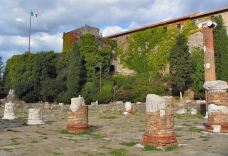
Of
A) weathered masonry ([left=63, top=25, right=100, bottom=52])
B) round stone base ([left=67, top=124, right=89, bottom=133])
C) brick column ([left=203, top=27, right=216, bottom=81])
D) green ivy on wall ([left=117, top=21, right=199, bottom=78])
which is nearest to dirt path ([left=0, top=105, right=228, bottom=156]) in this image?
round stone base ([left=67, top=124, right=89, bottom=133])

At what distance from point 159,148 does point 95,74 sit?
28.6m

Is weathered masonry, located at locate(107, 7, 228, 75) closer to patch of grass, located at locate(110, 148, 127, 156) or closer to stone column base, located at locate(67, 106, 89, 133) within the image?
stone column base, located at locate(67, 106, 89, 133)

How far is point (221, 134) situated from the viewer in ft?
38.9

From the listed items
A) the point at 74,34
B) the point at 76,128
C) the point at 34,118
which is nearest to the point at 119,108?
the point at 34,118

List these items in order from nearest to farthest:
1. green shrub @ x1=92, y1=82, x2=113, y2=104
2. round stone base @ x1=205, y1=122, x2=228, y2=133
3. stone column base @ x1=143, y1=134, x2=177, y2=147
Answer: stone column base @ x1=143, y1=134, x2=177, y2=147, round stone base @ x1=205, y1=122, x2=228, y2=133, green shrub @ x1=92, y1=82, x2=113, y2=104

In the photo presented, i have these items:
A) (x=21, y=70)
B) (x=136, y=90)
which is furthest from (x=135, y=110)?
(x=21, y=70)

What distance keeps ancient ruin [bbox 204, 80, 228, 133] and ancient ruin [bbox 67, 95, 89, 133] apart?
4.49m

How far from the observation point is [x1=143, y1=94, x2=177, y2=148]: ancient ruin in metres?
9.23

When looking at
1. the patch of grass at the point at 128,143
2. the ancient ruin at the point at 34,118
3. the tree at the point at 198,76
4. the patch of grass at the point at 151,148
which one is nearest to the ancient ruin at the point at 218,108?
the patch of grass at the point at 128,143

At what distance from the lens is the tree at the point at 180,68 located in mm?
30469

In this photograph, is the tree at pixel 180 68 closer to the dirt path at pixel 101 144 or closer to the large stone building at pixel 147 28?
the large stone building at pixel 147 28

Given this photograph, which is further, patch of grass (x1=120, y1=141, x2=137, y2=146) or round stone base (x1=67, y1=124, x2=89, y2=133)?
round stone base (x1=67, y1=124, x2=89, y2=133)

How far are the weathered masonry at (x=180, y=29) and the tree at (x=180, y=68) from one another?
395cm

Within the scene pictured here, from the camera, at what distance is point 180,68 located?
3042cm
